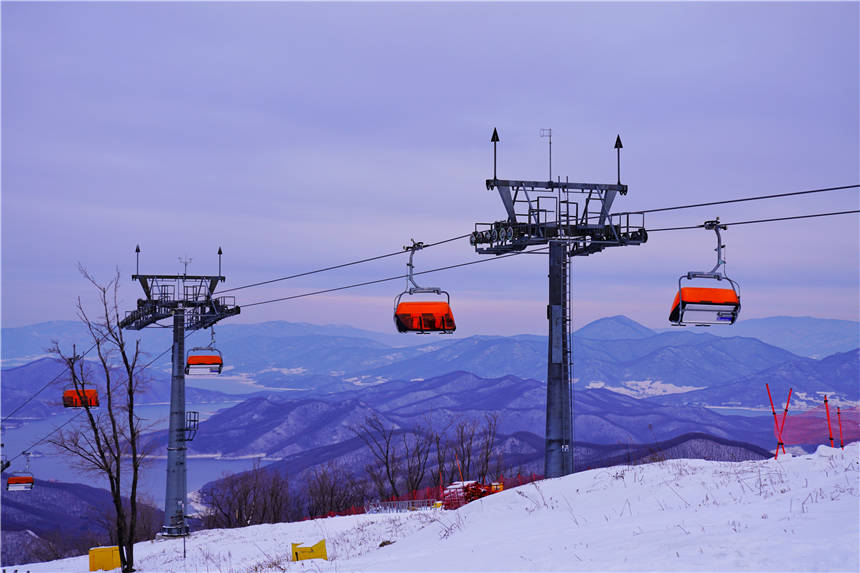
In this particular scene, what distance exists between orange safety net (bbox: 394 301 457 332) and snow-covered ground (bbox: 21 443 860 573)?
183 inches

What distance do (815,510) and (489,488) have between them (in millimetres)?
17424

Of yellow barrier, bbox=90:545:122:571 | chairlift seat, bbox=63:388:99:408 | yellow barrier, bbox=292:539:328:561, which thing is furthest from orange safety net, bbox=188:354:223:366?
yellow barrier, bbox=292:539:328:561

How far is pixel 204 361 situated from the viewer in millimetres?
39594

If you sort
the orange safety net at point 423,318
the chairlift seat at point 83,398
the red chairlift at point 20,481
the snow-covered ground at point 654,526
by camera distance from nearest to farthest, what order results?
the snow-covered ground at point 654,526 < the orange safety net at point 423,318 < the chairlift seat at point 83,398 < the red chairlift at point 20,481

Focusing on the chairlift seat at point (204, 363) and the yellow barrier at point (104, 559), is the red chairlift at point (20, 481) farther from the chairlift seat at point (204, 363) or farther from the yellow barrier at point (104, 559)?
the chairlift seat at point (204, 363)

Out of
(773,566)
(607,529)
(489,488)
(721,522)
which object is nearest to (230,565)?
(489,488)

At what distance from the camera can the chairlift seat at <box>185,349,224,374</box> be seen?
39250 mm

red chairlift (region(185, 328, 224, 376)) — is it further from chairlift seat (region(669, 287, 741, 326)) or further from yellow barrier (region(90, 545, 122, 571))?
chairlift seat (region(669, 287, 741, 326))

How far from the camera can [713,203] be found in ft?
72.2

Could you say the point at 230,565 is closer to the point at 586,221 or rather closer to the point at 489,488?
the point at 489,488

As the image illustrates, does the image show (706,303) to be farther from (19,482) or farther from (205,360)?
(19,482)

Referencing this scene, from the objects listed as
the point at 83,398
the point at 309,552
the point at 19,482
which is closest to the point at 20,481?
the point at 19,482

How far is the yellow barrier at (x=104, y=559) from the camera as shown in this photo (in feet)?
117

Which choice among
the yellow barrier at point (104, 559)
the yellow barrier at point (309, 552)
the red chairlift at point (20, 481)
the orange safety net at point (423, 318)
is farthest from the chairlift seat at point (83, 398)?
the orange safety net at point (423, 318)
